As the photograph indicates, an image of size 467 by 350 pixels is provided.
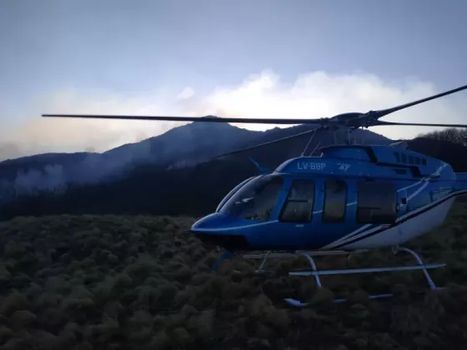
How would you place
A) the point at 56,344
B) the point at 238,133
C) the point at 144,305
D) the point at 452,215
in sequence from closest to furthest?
1. the point at 56,344
2. the point at 144,305
3. the point at 452,215
4. the point at 238,133

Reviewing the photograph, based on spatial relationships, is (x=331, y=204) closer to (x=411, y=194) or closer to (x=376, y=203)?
(x=376, y=203)

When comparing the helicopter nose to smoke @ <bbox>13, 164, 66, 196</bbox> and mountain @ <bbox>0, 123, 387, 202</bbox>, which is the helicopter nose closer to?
mountain @ <bbox>0, 123, 387, 202</bbox>

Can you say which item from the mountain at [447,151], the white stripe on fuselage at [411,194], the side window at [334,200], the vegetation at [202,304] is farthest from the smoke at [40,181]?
the side window at [334,200]

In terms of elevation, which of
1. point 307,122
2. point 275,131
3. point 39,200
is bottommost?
point 39,200

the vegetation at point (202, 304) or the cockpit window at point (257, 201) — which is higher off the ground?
the cockpit window at point (257, 201)

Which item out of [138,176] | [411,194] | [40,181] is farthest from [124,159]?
[411,194]

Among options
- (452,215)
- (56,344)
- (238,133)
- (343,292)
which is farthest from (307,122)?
(238,133)

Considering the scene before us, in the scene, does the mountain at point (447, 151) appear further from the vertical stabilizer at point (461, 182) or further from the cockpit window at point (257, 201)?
the cockpit window at point (257, 201)

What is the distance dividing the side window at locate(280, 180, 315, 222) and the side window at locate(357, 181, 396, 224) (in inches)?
50.9

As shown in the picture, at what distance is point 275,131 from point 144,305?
3862 inches

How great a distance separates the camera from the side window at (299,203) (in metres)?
9.92

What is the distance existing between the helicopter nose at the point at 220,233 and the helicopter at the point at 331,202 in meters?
0.02

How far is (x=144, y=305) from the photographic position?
935 centimetres

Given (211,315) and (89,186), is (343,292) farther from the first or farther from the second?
(89,186)
